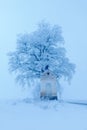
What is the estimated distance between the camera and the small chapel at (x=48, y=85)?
2838 cm

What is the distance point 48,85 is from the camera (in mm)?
28453

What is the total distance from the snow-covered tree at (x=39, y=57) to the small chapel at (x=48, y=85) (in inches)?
31.6

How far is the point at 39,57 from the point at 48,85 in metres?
3.06

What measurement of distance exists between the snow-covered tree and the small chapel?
802mm

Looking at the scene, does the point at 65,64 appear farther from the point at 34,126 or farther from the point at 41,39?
the point at 34,126

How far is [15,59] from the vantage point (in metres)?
29.6

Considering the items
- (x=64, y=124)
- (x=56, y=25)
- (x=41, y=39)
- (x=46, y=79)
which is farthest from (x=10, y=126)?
(x=56, y=25)

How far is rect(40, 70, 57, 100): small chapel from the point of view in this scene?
2838cm

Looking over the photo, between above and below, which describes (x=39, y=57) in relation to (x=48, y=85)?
above

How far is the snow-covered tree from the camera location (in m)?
29.1

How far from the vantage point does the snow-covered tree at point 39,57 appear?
2914cm

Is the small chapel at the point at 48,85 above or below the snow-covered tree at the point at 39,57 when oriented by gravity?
below

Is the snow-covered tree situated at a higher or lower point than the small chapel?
higher

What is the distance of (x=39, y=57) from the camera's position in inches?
1156
